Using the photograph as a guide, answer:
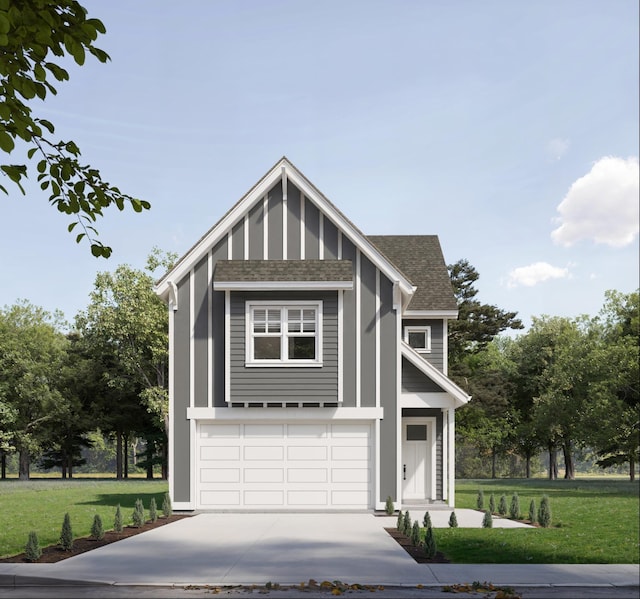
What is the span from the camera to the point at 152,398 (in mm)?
54000

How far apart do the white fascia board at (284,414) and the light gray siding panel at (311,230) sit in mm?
4336

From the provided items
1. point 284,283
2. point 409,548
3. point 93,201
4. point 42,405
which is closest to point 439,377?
point 284,283

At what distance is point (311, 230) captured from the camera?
2348 centimetres

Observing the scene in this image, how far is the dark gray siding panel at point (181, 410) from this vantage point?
900 inches

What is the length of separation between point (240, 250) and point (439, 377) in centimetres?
713

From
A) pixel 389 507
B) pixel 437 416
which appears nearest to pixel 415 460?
pixel 437 416

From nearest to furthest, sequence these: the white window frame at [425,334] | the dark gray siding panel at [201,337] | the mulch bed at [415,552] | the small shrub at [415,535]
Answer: the mulch bed at [415,552]
the small shrub at [415,535]
the dark gray siding panel at [201,337]
the white window frame at [425,334]

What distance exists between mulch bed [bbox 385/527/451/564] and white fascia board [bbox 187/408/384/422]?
5271mm

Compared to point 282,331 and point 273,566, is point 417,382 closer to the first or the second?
point 282,331

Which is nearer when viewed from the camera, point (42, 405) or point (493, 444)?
point (42, 405)

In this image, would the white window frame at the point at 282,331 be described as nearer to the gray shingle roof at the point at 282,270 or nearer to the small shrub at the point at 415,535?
the gray shingle roof at the point at 282,270

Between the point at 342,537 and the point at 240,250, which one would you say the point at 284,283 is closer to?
the point at 240,250

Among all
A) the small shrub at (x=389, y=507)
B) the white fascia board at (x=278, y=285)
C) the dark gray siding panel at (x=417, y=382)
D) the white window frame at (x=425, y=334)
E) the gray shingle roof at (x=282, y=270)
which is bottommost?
the small shrub at (x=389, y=507)

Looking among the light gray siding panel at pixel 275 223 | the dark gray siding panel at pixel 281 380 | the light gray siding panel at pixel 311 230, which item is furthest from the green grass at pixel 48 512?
the light gray siding panel at pixel 311 230
